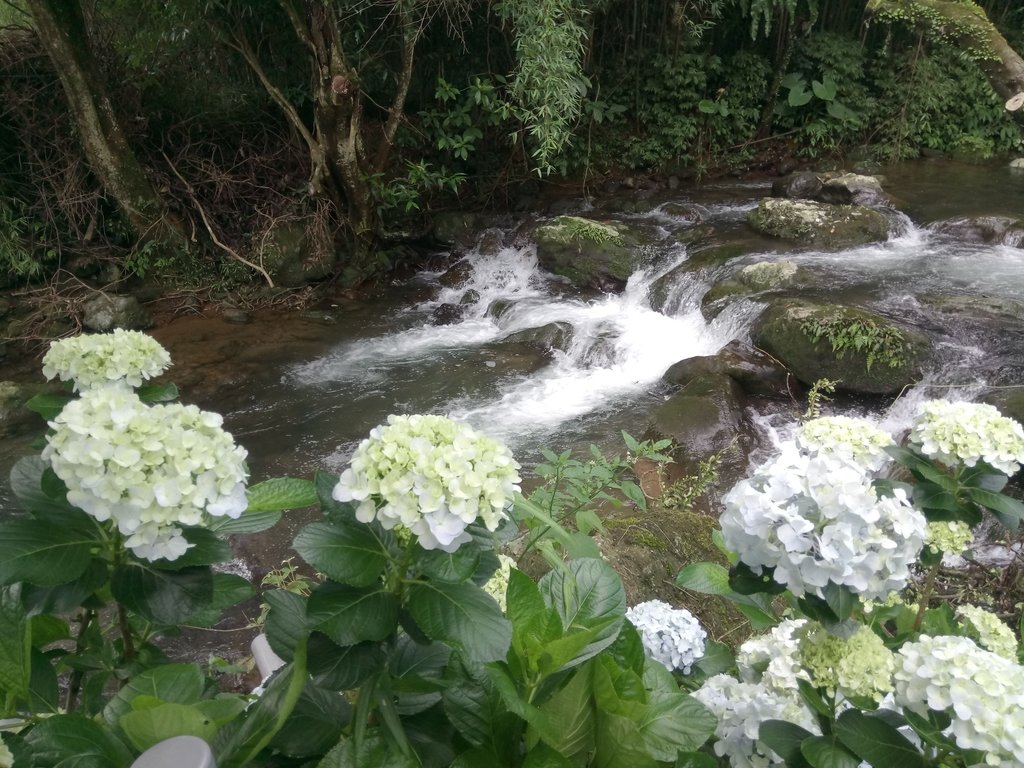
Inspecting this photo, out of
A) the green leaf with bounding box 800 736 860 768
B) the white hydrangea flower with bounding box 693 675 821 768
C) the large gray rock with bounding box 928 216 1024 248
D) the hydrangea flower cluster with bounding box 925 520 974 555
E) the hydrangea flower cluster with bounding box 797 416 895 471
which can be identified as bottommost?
the large gray rock with bounding box 928 216 1024 248

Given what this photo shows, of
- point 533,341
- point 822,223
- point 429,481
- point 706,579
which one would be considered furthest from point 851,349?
point 429,481

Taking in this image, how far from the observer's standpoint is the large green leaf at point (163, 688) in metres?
0.87

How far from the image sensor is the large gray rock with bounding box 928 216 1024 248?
22.1 ft

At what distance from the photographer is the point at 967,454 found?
1.12 metres

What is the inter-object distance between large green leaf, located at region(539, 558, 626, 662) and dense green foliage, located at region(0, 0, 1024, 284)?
5.77 metres

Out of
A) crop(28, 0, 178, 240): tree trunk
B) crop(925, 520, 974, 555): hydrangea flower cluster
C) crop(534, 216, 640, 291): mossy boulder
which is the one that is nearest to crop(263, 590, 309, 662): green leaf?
crop(925, 520, 974, 555): hydrangea flower cluster

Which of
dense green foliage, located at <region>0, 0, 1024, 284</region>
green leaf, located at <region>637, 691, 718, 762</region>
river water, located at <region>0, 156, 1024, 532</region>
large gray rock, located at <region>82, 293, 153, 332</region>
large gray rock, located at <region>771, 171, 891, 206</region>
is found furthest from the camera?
large gray rock, located at <region>771, 171, 891, 206</region>

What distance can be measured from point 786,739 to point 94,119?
7016mm

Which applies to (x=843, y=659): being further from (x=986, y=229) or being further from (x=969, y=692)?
(x=986, y=229)

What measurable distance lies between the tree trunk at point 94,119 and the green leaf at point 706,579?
6653 mm

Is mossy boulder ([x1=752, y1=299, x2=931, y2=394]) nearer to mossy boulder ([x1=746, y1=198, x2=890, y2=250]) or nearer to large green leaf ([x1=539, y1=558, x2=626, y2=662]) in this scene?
mossy boulder ([x1=746, y1=198, x2=890, y2=250])

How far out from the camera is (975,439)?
112 cm

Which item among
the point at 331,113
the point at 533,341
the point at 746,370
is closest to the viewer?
the point at 746,370

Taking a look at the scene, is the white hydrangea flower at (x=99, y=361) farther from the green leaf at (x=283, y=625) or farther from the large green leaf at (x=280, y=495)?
the green leaf at (x=283, y=625)
